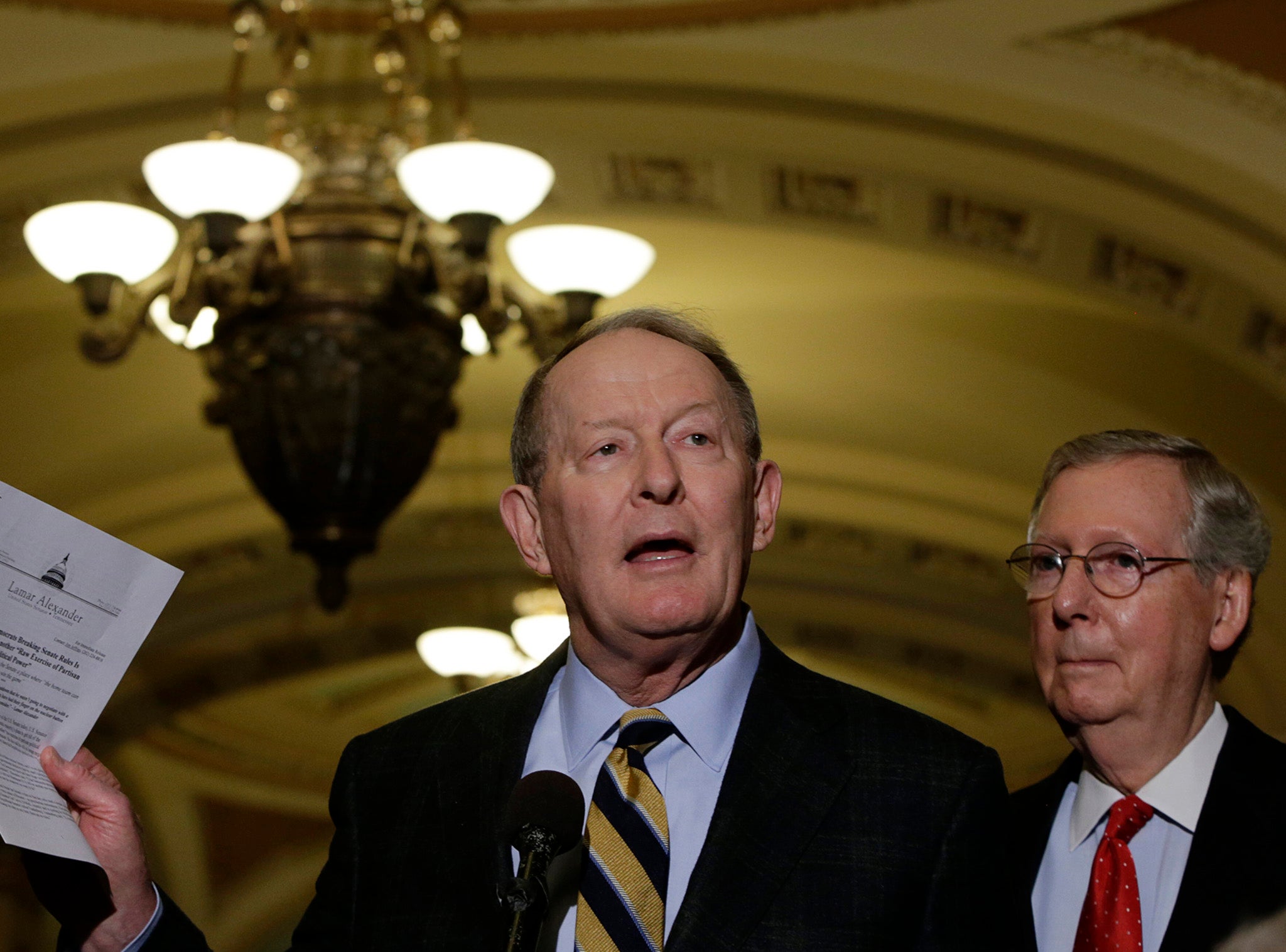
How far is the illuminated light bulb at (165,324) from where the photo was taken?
→ 593cm

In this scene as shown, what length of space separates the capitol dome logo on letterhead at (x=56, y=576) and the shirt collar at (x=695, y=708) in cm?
64

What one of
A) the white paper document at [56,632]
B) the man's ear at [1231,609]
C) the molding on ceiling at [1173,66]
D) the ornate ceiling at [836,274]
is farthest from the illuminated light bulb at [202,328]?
the man's ear at [1231,609]

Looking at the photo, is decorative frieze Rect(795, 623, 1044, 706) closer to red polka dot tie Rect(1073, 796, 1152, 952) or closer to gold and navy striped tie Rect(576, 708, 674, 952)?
red polka dot tie Rect(1073, 796, 1152, 952)

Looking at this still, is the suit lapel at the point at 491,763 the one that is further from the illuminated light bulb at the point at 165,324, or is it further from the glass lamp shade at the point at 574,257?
the illuminated light bulb at the point at 165,324

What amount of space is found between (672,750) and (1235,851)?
0.75 m

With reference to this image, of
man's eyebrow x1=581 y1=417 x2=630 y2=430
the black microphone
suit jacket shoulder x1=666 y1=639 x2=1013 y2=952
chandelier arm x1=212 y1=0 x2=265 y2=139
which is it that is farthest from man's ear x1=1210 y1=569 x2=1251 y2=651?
chandelier arm x1=212 y1=0 x2=265 y2=139

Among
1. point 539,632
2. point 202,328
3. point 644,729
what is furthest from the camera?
point 539,632

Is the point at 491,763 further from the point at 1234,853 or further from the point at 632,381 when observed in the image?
the point at 1234,853

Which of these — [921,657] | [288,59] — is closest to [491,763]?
[288,59]

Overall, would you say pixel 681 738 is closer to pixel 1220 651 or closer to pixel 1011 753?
pixel 1220 651

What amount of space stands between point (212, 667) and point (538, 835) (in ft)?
49.8

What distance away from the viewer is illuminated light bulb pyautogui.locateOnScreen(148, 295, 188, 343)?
593cm

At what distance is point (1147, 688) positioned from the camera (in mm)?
2338

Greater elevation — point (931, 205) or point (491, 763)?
point (931, 205)
